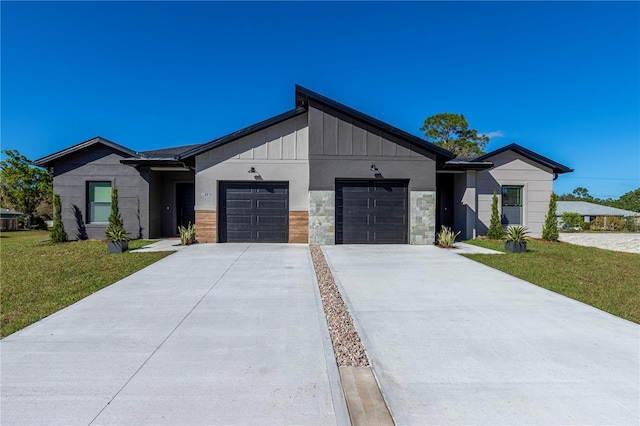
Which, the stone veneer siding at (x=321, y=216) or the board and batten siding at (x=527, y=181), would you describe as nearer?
the stone veneer siding at (x=321, y=216)

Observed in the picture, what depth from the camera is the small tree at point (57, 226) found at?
12266mm

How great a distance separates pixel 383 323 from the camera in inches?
167

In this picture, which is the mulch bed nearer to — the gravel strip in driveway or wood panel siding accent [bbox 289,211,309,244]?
wood panel siding accent [bbox 289,211,309,244]

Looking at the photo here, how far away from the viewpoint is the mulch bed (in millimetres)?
3320

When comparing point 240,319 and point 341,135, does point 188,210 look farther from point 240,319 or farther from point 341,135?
point 240,319

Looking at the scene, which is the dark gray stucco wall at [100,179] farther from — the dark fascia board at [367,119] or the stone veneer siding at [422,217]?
the stone veneer siding at [422,217]

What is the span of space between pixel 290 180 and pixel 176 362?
9094mm

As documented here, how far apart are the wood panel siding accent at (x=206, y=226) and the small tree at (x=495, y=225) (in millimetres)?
11467

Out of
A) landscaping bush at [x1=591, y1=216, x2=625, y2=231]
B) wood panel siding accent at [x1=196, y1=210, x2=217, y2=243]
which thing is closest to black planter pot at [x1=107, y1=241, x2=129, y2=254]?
wood panel siding accent at [x1=196, y1=210, x2=217, y2=243]

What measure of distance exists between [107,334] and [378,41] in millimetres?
14862

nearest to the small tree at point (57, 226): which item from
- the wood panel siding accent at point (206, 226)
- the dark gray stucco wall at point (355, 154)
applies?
the wood panel siding accent at point (206, 226)

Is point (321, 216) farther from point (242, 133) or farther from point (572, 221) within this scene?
point (572, 221)

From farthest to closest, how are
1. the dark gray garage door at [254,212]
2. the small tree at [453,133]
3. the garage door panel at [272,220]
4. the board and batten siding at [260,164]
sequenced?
1. the small tree at [453,133]
2. the garage door panel at [272,220]
3. the dark gray garage door at [254,212]
4. the board and batten siding at [260,164]

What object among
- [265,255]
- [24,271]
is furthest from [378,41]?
[24,271]
